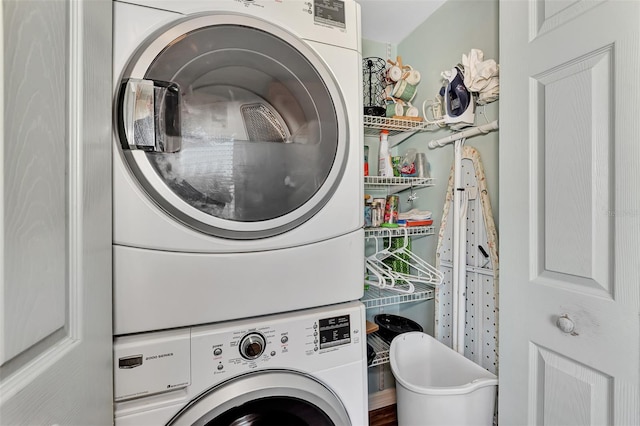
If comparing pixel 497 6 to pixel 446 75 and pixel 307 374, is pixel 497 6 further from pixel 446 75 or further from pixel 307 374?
pixel 307 374

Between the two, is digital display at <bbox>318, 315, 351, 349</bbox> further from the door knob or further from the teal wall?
the teal wall

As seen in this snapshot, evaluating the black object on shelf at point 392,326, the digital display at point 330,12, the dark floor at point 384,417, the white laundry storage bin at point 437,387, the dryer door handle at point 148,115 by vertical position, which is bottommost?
the dark floor at point 384,417

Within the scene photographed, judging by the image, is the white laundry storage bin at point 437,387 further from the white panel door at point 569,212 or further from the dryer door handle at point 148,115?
the dryer door handle at point 148,115

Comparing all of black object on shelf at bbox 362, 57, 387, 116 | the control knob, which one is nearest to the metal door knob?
the control knob

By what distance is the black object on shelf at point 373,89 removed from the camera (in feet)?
4.89

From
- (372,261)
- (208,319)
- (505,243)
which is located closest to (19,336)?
(208,319)

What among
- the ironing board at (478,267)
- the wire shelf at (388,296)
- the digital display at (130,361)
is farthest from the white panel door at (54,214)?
the ironing board at (478,267)

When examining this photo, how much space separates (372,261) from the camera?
1574 mm

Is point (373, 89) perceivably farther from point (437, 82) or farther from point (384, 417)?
point (384, 417)

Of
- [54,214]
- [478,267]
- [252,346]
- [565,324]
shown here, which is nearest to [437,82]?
[478,267]

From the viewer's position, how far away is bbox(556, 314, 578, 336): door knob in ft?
2.72

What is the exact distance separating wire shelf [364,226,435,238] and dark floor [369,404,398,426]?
108 cm

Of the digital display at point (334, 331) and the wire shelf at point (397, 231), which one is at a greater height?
the wire shelf at point (397, 231)

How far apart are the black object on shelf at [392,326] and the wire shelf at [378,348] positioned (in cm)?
3
